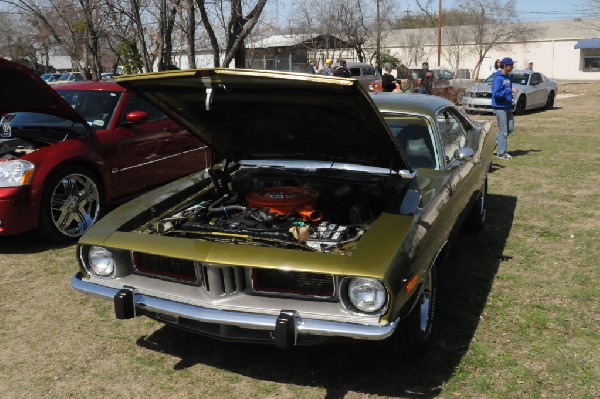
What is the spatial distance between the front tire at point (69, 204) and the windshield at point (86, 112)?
2.40 ft

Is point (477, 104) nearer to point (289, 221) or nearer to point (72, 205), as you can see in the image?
point (72, 205)

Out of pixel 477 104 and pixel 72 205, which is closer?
pixel 72 205

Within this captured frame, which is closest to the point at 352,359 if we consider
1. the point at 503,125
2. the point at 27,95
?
the point at 27,95

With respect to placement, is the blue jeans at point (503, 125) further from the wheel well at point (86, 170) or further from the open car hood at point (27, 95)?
the open car hood at point (27, 95)

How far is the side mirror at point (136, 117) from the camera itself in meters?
6.25

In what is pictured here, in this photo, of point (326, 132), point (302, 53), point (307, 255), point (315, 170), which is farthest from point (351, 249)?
point (302, 53)

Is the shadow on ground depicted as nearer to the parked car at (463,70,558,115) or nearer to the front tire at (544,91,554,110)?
the parked car at (463,70,558,115)

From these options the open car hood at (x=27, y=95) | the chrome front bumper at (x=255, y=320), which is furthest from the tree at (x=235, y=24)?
the chrome front bumper at (x=255, y=320)

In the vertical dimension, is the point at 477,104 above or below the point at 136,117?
below

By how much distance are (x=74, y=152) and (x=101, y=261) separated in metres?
2.67

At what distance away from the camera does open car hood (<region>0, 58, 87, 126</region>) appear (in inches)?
209

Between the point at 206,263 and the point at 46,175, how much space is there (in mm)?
3209

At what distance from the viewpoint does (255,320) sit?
2939mm

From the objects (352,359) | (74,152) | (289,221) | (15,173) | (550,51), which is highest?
(550,51)
